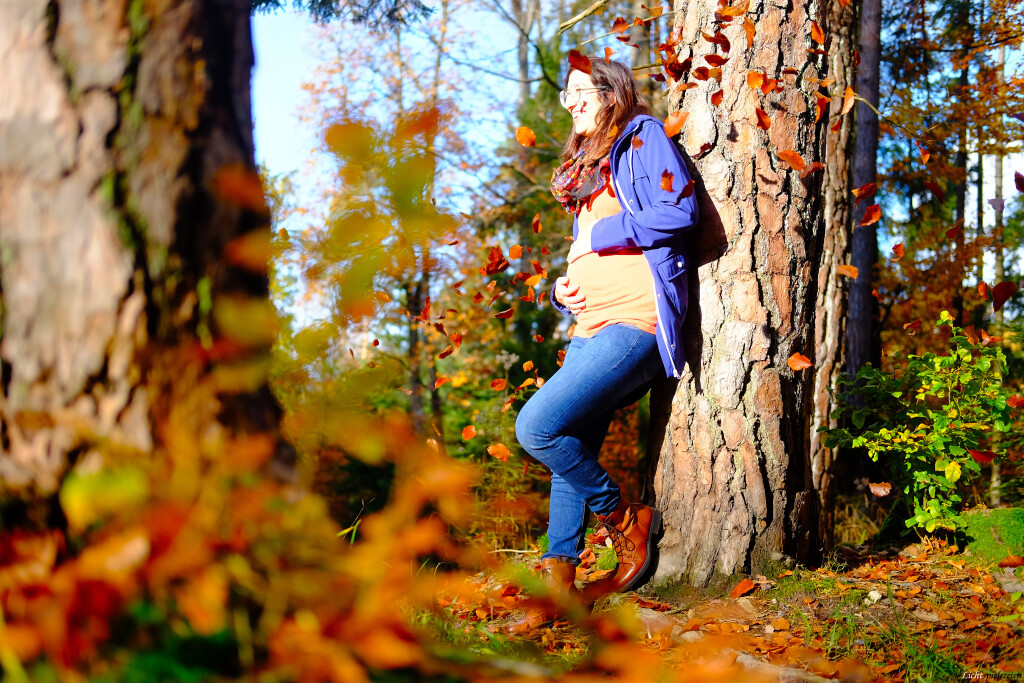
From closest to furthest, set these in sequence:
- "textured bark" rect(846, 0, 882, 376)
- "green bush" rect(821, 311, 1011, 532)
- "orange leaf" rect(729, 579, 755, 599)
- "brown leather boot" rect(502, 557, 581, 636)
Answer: "brown leather boot" rect(502, 557, 581, 636), "orange leaf" rect(729, 579, 755, 599), "green bush" rect(821, 311, 1011, 532), "textured bark" rect(846, 0, 882, 376)

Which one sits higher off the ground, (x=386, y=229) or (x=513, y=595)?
(x=386, y=229)

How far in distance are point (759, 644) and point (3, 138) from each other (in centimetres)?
225

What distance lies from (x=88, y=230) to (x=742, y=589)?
2307 millimetres

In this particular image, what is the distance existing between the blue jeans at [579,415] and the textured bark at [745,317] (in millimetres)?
270

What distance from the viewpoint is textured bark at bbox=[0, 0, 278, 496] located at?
1.00 m

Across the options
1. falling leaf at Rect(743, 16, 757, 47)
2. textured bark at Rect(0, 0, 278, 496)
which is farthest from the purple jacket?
textured bark at Rect(0, 0, 278, 496)

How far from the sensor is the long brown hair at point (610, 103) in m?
2.54

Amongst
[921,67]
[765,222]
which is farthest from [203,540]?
[921,67]

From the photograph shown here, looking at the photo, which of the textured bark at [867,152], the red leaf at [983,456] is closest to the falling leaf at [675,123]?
the red leaf at [983,456]

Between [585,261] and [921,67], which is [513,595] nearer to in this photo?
[585,261]

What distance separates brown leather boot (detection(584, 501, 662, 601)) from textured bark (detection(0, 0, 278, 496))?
186 centimetres

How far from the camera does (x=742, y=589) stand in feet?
8.19

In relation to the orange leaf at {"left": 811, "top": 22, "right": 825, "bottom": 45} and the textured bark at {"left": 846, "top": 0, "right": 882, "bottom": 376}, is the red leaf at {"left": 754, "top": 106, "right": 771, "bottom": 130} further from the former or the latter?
the textured bark at {"left": 846, "top": 0, "right": 882, "bottom": 376}

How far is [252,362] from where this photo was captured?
108 centimetres
